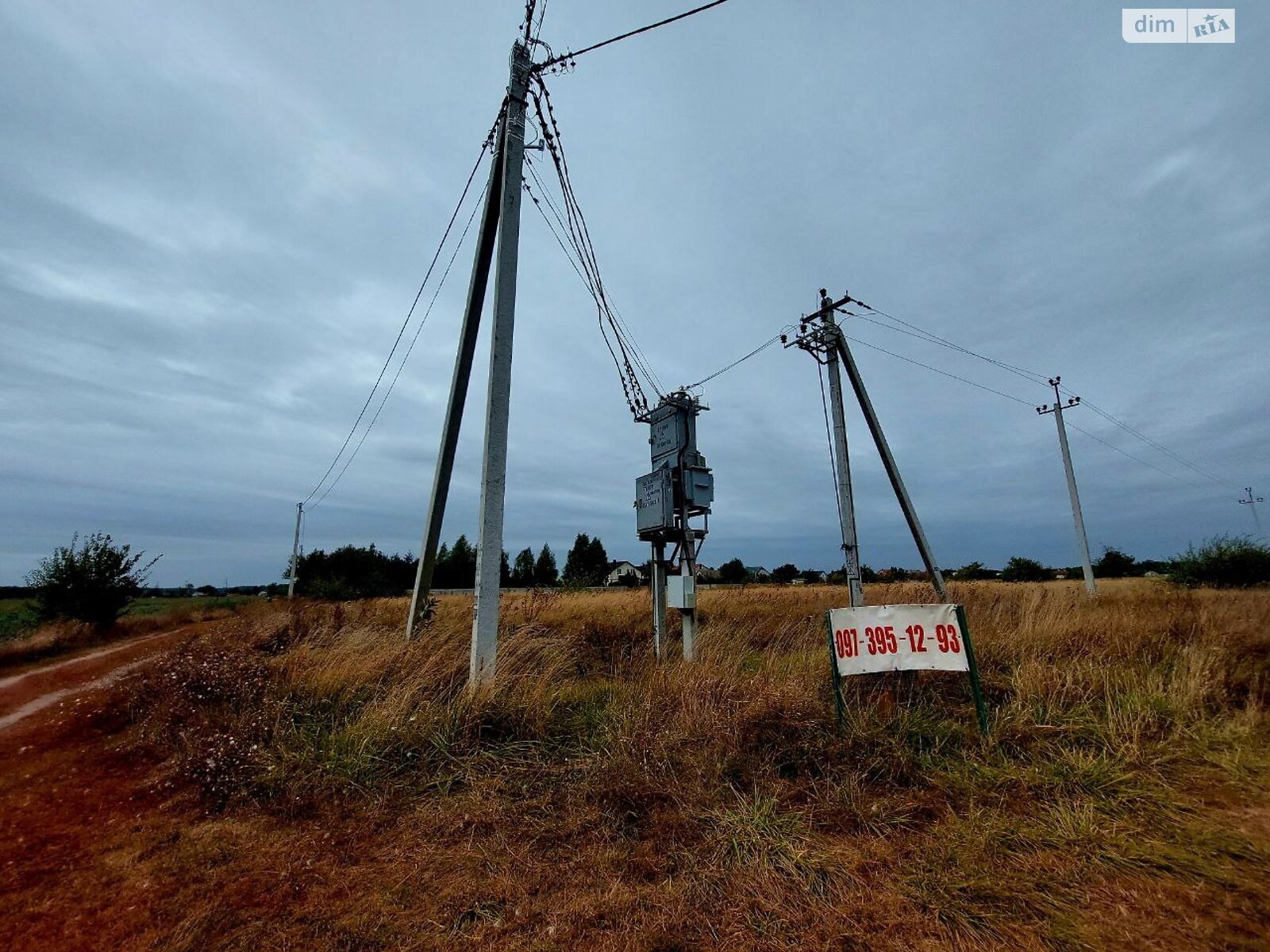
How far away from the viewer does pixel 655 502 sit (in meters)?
8.48

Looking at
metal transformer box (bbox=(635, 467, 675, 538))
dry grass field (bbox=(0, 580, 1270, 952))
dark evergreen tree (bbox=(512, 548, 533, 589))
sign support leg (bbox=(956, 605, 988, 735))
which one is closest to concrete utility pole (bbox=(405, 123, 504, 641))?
dry grass field (bbox=(0, 580, 1270, 952))

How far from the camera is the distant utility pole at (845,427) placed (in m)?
10.5

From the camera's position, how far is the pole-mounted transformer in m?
8.05

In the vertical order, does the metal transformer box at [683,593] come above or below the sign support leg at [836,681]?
above

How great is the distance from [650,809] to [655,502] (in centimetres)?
526

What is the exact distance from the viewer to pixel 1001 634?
7602 mm

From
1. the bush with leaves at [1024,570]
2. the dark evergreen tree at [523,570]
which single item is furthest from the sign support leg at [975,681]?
the dark evergreen tree at [523,570]

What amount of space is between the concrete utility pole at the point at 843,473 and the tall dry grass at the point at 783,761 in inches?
119

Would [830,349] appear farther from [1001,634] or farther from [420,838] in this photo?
[420,838]

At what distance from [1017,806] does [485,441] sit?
5459 mm

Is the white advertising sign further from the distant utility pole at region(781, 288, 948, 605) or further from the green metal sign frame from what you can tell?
the distant utility pole at region(781, 288, 948, 605)

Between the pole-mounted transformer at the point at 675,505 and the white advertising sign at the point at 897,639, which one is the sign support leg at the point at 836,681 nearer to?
the white advertising sign at the point at 897,639

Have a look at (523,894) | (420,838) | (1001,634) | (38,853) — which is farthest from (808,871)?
(1001,634)

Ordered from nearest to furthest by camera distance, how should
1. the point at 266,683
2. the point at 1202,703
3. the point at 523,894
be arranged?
the point at 523,894, the point at 1202,703, the point at 266,683
